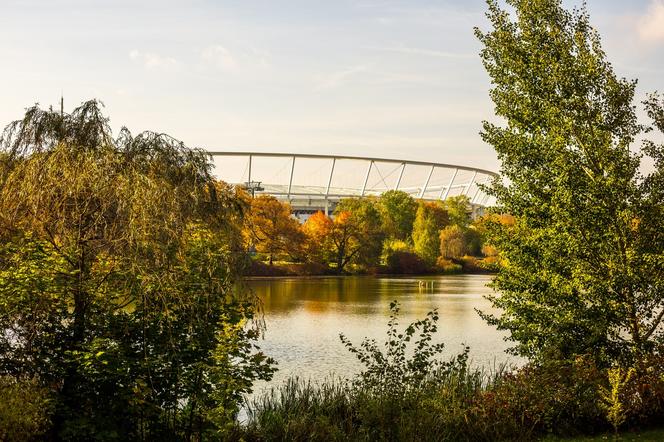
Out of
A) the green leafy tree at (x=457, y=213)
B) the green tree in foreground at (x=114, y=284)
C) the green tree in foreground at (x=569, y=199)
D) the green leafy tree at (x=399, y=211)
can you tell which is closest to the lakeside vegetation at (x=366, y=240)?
the green leafy tree at (x=399, y=211)

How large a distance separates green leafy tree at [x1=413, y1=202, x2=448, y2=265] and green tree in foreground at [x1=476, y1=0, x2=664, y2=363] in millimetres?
55792

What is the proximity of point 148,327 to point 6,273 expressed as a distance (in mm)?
1546

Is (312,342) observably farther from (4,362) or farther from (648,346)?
(4,362)

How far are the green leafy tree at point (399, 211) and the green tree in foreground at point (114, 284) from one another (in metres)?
66.6

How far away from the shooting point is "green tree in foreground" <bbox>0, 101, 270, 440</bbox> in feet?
24.6

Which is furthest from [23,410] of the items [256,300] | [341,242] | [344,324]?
[341,242]

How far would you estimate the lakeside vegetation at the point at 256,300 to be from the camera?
299 inches

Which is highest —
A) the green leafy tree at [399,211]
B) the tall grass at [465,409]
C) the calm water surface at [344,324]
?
the green leafy tree at [399,211]

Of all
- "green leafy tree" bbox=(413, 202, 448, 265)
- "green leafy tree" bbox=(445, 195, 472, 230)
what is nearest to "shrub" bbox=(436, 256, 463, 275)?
"green leafy tree" bbox=(413, 202, 448, 265)

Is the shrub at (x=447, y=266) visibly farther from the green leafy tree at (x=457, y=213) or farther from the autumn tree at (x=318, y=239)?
the autumn tree at (x=318, y=239)

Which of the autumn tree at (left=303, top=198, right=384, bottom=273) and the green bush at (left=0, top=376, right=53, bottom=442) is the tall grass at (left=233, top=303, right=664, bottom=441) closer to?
the green bush at (left=0, top=376, right=53, bottom=442)

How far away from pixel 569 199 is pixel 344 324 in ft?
46.2

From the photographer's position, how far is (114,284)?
791 cm

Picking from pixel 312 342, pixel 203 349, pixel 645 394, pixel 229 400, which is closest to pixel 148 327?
pixel 203 349
